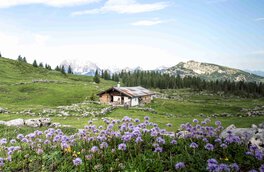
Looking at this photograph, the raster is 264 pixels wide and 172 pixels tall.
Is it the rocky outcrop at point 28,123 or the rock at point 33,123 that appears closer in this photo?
the rocky outcrop at point 28,123

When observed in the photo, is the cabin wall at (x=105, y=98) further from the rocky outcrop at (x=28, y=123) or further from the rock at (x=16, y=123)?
the rock at (x=16, y=123)

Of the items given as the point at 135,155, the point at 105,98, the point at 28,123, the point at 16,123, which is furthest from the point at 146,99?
the point at 135,155

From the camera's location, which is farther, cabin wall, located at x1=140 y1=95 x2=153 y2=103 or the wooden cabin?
cabin wall, located at x1=140 y1=95 x2=153 y2=103

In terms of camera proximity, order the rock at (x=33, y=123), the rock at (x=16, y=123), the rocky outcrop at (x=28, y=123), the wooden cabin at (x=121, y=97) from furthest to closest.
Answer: the wooden cabin at (x=121, y=97) → the rock at (x=33, y=123) → the rocky outcrop at (x=28, y=123) → the rock at (x=16, y=123)

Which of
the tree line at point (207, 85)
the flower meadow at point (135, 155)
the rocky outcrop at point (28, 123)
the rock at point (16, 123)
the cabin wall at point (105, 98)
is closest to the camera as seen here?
the flower meadow at point (135, 155)

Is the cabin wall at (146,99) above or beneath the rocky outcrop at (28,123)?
beneath

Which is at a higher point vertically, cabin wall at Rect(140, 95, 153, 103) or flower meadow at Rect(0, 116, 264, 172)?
flower meadow at Rect(0, 116, 264, 172)

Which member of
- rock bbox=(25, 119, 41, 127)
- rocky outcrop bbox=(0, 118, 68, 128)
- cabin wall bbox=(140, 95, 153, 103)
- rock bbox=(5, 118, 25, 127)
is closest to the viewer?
rock bbox=(5, 118, 25, 127)

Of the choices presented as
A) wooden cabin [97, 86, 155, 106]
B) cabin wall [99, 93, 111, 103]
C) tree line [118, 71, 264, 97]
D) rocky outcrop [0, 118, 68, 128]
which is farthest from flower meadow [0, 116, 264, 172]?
tree line [118, 71, 264, 97]

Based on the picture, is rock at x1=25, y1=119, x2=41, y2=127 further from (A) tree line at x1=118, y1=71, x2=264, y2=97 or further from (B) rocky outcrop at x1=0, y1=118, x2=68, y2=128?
(A) tree line at x1=118, y1=71, x2=264, y2=97

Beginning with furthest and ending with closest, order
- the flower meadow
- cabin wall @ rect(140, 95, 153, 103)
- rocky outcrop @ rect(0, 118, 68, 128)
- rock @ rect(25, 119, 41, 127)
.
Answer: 1. cabin wall @ rect(140, 95, 153, 103)
2. rock @ rect(25, 119, 41, 127)
3. rocky outcrop @ rect(0, 118, 68, 128)
4. the flower meadow

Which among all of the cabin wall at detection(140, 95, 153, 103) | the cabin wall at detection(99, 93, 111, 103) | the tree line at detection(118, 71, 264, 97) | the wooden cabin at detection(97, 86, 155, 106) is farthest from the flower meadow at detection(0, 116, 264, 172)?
the tree line at detection(118, 71, 264, 97)

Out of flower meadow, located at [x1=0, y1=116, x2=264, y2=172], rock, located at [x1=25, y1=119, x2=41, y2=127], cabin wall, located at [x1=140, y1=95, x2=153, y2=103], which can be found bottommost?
cabin wall, located at [x1=140, y1=95, x2=153, y2=103]

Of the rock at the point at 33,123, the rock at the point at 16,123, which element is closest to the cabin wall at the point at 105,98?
the rock at the point at 33,123
